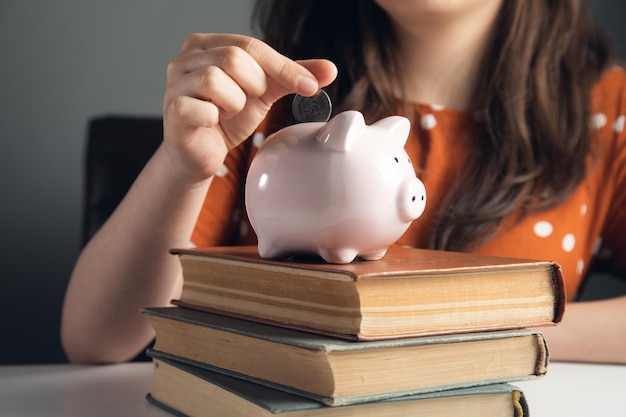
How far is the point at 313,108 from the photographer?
0.64m

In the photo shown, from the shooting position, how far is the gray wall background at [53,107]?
1.76 metres

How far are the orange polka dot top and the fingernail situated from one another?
0.50 meters

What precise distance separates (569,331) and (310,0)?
0.68 meters

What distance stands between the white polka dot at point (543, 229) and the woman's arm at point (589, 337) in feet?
0.55

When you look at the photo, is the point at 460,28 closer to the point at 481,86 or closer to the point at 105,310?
the point at 481,86

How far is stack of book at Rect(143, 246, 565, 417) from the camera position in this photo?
1.65 ft

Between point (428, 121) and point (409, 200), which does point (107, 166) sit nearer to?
point (428, 121)

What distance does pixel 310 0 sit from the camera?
1.25 m

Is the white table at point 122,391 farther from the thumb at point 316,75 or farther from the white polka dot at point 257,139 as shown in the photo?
the white polka dot at point 257,139

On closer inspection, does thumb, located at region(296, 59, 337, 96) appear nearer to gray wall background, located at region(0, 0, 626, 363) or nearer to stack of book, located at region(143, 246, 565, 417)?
stack of book, located at region(143, 246, 565, 417)

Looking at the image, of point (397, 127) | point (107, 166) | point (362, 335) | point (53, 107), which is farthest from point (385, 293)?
point (53, 107)

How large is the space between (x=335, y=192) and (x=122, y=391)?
12.8 inches

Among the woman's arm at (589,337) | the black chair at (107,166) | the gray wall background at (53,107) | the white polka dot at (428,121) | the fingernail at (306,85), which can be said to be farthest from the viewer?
the gray wall background at (53,107)

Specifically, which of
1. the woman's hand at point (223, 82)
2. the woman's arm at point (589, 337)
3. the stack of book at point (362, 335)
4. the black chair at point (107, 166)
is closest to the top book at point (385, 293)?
the stack of book at point (362, 335)
